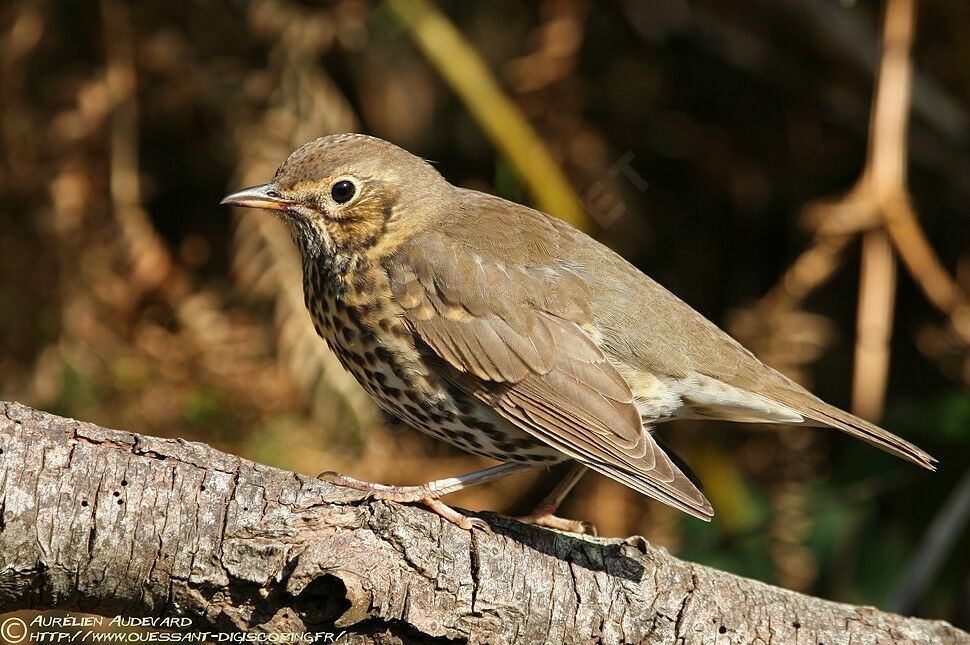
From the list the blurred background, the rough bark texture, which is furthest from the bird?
the blurred background

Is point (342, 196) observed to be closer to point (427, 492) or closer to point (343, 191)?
point (343, 191)

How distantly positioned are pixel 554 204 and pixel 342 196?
1.46 meters

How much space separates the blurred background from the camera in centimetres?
497

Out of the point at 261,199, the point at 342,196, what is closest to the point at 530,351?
the point at 342,196

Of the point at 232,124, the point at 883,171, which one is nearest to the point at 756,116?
the point at 883,171

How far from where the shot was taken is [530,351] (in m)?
3.39

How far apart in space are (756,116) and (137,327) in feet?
10.7

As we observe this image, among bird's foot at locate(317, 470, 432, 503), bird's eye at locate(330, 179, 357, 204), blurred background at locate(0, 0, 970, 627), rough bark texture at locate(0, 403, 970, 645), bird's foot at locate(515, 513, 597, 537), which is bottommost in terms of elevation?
rough bark texture at locate(0, 403, 970, 645)

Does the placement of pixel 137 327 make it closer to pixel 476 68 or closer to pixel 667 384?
pixel 476 68

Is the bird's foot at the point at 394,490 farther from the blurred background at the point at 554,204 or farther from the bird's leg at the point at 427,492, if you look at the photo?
the blurred background at the point at 554,204

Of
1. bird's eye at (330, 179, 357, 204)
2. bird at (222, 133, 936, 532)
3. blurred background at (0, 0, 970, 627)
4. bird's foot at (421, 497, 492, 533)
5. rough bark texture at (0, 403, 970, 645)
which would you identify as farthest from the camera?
blurred background at (0, 0, 970, 627)

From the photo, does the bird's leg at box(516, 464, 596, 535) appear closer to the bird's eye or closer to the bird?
the bird

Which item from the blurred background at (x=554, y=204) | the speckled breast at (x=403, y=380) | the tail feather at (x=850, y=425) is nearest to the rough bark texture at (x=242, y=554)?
the speckled breast at (x=403, y=380)

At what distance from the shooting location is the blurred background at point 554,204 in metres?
4.97
